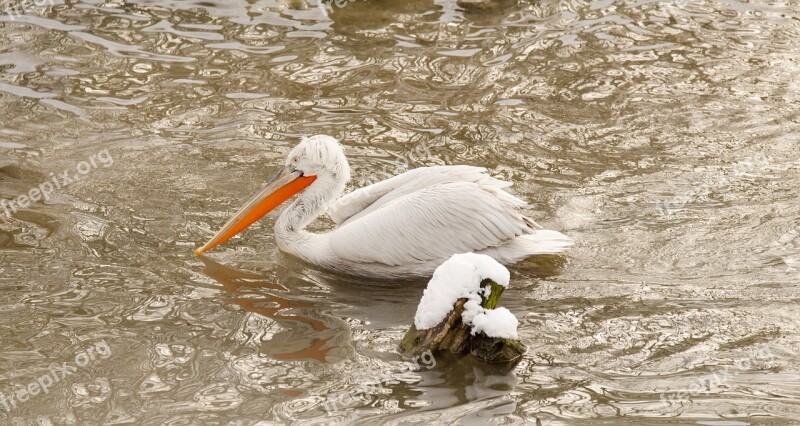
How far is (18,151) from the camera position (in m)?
6.99

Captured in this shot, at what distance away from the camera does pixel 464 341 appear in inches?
184

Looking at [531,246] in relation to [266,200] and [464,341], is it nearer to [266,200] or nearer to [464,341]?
[464,341]

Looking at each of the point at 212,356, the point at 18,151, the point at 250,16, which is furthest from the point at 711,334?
the point at 250,16

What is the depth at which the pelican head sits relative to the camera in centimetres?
585

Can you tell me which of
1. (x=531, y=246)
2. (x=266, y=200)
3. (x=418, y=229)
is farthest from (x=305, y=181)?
(x=531, y=246)

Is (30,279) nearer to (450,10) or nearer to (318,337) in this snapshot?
(318,337)

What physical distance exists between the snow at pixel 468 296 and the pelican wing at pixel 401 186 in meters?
1.18

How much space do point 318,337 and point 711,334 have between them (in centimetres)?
196

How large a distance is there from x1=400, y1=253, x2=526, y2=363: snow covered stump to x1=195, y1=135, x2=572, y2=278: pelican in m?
0.92

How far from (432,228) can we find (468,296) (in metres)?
1.08

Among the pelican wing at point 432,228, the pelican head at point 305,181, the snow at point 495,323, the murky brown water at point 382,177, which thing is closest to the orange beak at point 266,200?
the pelican head at point 305,181

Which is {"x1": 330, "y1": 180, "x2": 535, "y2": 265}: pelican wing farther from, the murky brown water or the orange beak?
the orange beak

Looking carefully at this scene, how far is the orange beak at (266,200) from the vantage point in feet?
19.1

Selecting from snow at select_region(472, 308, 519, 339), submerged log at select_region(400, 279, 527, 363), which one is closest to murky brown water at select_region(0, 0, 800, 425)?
submerged log at select_region(400, 279, 527, 363)
